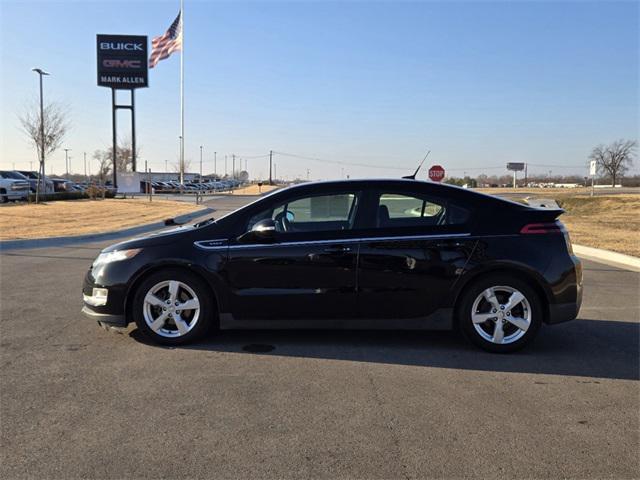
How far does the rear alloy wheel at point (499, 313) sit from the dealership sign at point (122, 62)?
55061 mm

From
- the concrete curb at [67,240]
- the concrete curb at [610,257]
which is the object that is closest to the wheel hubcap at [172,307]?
the concrete curb at [67,240]

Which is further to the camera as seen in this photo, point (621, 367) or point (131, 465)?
point (621, 367)

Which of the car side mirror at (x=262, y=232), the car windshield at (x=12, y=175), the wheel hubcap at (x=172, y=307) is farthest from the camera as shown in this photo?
the car windshield at (x=12, y=175)

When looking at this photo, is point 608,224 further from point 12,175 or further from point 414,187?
point 12,175

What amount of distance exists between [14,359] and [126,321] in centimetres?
96

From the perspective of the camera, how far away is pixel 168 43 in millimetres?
49375

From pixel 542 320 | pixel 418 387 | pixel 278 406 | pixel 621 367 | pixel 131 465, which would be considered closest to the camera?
pixel 131 465

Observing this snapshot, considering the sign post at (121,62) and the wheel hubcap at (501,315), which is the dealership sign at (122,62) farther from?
the wheel hubcap at (501,315)

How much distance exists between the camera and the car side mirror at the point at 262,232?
15.8ft

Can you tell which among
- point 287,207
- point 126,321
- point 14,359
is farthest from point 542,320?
point 14,359

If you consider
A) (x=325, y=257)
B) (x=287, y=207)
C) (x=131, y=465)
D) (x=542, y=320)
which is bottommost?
(x=131, y=465)

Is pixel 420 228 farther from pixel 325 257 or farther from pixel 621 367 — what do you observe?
pixel 621 367

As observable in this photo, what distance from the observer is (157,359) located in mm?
4621

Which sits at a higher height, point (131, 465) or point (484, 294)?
point (484, 294)
